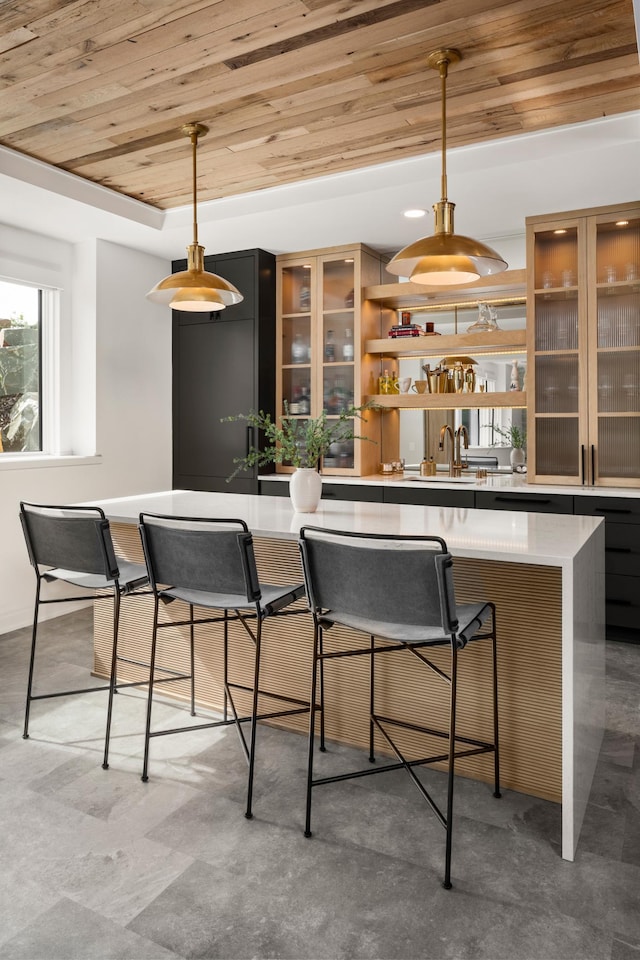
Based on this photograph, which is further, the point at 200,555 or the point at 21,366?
the point at 21,366

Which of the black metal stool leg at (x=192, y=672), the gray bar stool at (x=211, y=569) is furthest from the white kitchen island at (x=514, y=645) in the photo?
the gray bar stool at (x=211, y=569)

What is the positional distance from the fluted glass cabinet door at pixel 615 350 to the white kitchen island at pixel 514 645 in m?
1.66

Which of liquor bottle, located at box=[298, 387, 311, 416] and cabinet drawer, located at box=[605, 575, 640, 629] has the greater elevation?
liquor bottle, located at box=[298, 387, 311, 416]

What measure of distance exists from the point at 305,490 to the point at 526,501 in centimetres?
177

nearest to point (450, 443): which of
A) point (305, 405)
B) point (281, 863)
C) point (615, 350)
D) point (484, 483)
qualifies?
point (484, 483)

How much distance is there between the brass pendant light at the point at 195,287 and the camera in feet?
9.96

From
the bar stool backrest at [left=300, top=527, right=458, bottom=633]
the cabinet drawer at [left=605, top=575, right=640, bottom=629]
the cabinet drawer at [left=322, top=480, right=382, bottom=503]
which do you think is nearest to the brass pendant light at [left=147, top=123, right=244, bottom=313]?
the bar stool backrest at [left=300, top=527, right=458, bottom=633]

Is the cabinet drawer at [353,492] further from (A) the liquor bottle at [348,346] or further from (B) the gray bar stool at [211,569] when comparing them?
(B) the gray bar stool at [211,569]

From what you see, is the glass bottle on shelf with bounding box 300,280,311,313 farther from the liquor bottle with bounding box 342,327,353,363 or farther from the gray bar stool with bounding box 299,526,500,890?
the gray bar stool with bounding box 299,526,500,890

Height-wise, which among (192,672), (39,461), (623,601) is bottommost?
(192,672)

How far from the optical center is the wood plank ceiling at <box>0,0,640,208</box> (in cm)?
234

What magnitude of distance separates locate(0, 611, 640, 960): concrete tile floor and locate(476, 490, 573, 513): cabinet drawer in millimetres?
1573

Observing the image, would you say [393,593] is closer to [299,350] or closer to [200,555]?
[200,555]

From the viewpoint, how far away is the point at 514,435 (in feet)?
15.5
